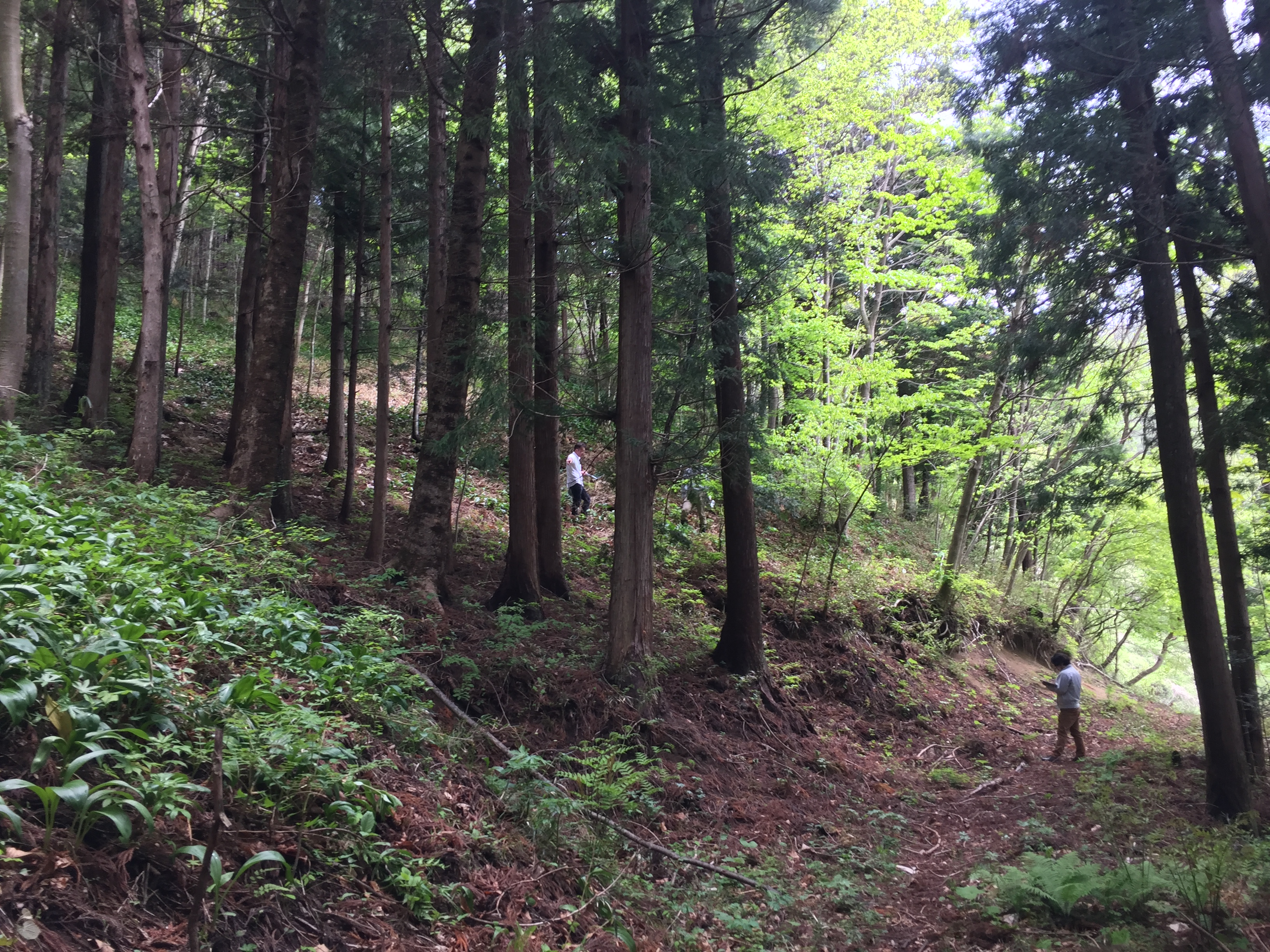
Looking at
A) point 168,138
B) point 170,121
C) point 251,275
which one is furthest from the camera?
point 251,275

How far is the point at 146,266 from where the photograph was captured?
845 centimetres

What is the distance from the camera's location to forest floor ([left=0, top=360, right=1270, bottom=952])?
13.5 feet

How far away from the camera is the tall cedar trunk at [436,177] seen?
9.56 m

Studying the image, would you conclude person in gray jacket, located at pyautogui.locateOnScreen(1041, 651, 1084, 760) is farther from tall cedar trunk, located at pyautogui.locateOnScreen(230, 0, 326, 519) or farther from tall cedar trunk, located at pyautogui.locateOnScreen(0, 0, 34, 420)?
tall cedar trunk, located at pyautogui.locateOnScreen(0, 0, 34, 420)

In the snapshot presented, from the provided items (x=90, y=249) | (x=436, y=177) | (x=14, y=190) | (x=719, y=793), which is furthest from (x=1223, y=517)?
(x=90, y=249)

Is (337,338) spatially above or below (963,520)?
above

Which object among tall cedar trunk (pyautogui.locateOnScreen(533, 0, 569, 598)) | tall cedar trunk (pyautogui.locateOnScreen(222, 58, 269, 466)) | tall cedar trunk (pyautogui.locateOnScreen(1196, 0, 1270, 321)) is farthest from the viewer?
tall cedar trunk (pyautogui.locateOnScreen(222, 58, 269, 466))

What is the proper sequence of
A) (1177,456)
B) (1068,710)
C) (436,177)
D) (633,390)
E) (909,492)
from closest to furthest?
(633,390), (1177,456), (436,177), (1068,710), (909,492)

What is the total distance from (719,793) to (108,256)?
469 inches

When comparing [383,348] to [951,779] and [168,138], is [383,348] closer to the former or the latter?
[168,138]

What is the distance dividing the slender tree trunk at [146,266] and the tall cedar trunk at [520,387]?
4200mm

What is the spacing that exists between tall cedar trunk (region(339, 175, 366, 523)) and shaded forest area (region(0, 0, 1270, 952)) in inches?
8.6

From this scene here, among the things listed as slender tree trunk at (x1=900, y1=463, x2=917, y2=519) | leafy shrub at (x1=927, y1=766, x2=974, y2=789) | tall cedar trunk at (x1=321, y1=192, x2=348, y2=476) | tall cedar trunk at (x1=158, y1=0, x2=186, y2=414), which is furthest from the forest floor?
slender tree trunk at (x1=900, y1=463, x2=917, y2=519)

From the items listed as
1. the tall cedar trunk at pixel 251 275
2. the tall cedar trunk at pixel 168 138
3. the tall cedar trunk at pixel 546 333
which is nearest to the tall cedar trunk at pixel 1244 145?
the tall cedar trunk at pixel 546 333
